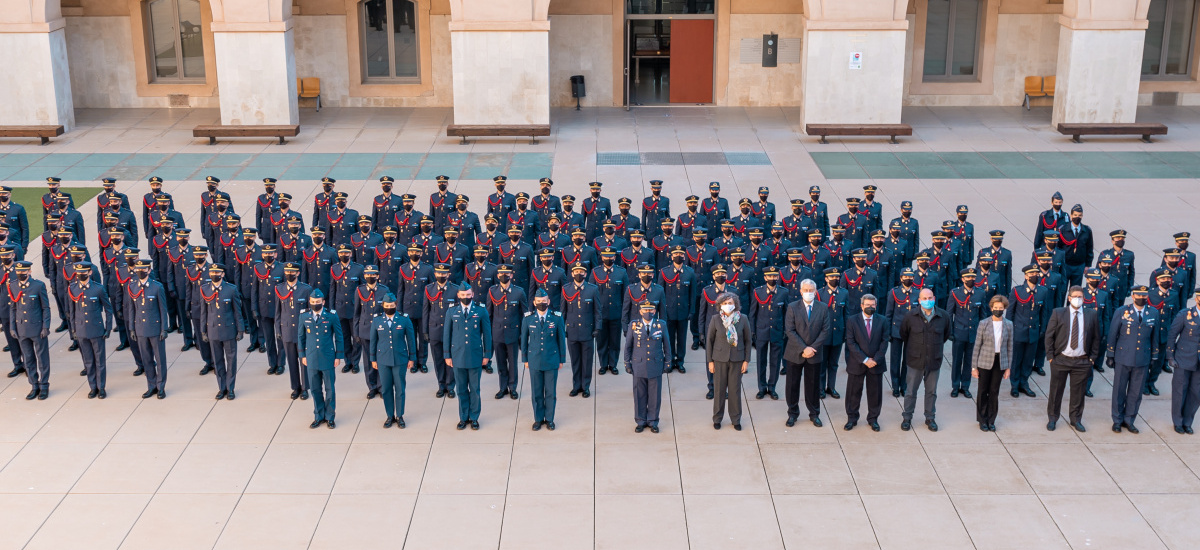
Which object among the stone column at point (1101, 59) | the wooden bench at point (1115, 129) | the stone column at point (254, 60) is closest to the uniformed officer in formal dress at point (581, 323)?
the stone column at point (254, 60)

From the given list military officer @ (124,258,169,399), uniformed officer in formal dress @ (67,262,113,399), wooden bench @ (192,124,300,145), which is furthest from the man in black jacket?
wooden bench @ (192,124,300,145)

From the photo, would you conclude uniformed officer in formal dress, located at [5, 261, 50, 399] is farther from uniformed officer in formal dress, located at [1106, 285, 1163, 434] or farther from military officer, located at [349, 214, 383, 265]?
uniformed officer in formal dress, located at [1106, 285, 1163, 434]

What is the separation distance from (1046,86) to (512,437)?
19.0 metres

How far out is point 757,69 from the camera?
2548 centimetres

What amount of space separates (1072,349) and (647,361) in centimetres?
350

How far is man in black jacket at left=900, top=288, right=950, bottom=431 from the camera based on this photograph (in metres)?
9.80

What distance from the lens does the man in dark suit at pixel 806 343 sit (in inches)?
393

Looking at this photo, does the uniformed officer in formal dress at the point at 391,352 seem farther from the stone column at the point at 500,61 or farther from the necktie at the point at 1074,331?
the stone column at the point at 500,61

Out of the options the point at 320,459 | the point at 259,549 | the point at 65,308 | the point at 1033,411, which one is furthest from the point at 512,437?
the point at 65,308

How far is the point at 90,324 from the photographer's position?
10656 millimetres

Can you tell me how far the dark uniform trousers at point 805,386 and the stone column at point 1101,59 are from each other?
1441 cm

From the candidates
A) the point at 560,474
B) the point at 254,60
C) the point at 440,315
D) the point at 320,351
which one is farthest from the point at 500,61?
the point at 560,474

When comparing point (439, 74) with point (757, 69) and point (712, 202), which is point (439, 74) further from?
point (712, 202)

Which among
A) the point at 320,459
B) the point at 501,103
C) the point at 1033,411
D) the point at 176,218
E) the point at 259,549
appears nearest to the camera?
the point at 259,549
